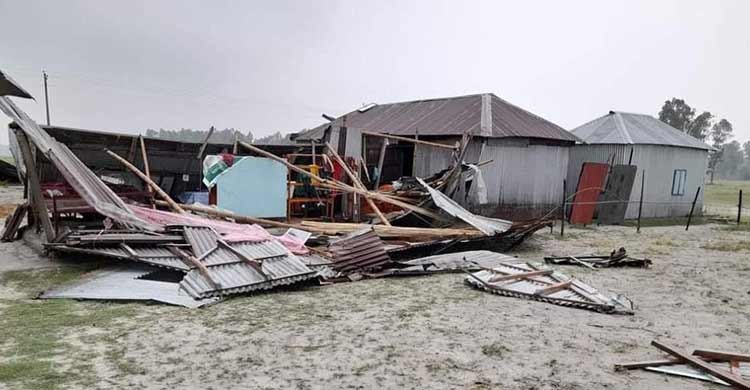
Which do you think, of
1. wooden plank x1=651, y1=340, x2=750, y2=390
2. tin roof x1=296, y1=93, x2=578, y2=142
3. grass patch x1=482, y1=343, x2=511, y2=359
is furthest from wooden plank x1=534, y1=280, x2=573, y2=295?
tin roof x1=296, y1=93, x2=578, y2=142

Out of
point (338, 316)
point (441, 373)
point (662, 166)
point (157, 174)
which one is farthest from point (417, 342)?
point (662, 166)

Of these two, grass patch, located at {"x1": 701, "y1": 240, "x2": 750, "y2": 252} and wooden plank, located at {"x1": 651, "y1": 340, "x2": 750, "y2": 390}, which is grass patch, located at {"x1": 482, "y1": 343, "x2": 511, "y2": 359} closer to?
wooden plank, located at {"x1": 651, "y1": 340, "x2": 750, "y2": 390}

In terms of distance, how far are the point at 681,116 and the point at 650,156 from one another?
129 feet

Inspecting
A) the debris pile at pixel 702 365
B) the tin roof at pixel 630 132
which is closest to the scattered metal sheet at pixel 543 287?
the debris pile at pixel 702 365

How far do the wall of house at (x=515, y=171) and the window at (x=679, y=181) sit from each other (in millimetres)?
5819

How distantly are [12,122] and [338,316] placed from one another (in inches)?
294

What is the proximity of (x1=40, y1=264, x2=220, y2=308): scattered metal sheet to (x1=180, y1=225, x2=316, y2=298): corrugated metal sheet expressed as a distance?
147 millimetres

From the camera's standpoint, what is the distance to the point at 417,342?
4.80 meters

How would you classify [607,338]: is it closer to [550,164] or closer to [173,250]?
[173,250]

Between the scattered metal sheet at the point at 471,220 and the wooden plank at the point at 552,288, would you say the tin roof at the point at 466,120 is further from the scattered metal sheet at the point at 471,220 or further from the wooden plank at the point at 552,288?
the wooden plank at the point at 552,288

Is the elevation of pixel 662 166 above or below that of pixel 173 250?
above

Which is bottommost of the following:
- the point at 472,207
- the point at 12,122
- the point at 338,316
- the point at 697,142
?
the point at 338,316

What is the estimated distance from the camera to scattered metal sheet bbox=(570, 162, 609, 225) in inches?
622

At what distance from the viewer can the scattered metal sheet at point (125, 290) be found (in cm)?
575
